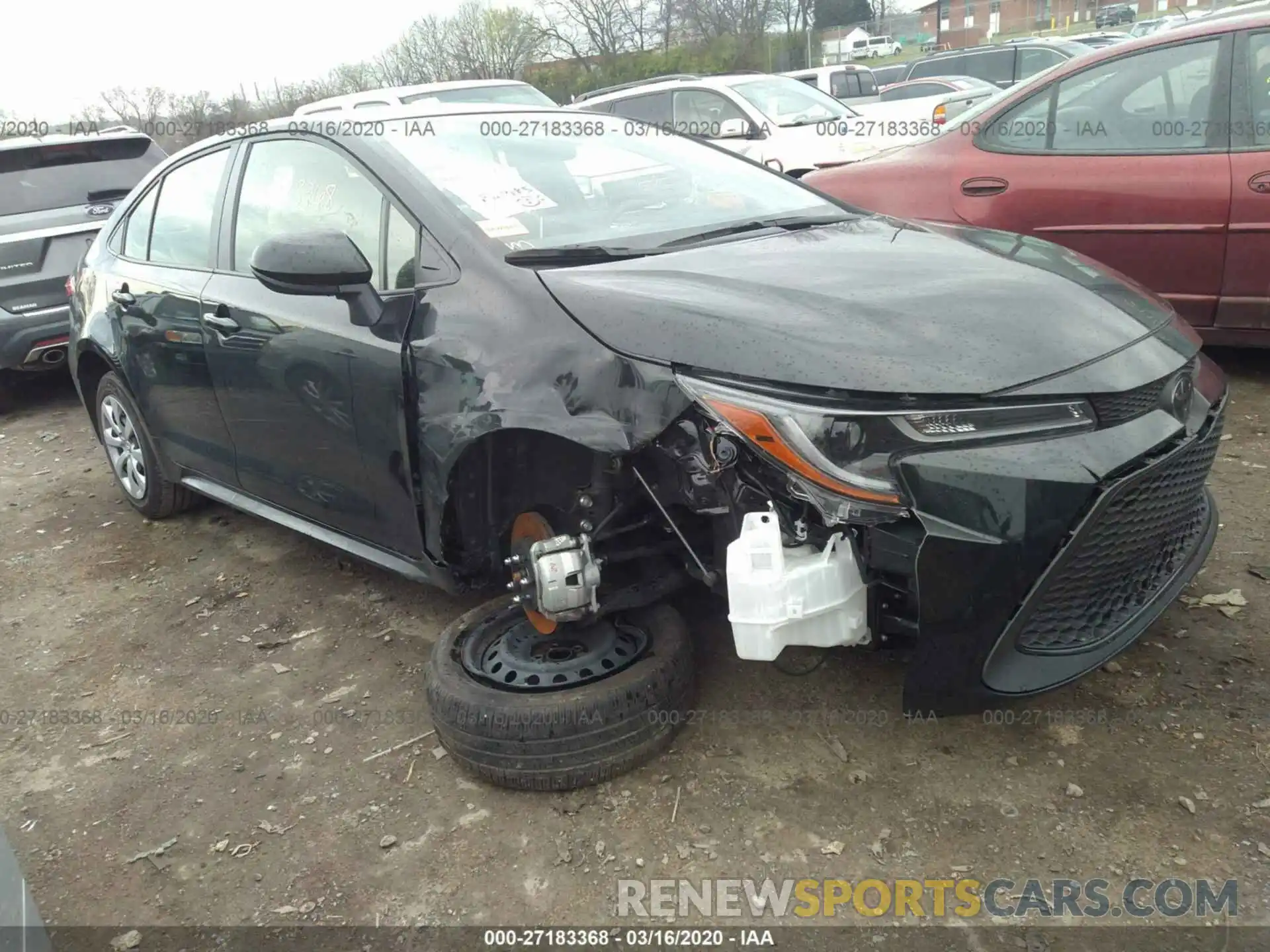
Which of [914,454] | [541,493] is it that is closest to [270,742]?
[541,493]

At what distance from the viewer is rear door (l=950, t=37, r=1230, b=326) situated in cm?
422

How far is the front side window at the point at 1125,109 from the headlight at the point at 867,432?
3.07m

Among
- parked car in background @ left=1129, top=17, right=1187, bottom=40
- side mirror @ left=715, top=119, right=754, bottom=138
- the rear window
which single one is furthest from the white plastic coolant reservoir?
side mirror @ left=715, top=119, right=754, bottom=138

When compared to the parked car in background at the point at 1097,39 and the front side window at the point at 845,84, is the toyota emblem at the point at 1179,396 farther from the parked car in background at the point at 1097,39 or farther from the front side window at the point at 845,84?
the parked car in background at the point at 1097,39

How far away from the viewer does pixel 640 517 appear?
2.56 m

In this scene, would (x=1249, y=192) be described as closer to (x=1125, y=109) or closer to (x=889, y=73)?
(x=1125, y=109)

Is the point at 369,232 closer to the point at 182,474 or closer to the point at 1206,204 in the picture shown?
the point at 182,474

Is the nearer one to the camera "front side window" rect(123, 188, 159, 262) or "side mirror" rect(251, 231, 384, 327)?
"side mirror" rect(251, 231, 384, 327)

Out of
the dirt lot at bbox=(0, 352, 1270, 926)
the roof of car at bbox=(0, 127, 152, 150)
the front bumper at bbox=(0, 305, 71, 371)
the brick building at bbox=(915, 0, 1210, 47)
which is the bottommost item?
the dirt lot at bbox=(0, 352, 1270, 926)

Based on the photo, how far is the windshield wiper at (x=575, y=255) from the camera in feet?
8.24

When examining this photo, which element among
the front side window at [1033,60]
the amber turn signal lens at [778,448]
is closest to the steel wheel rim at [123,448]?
the amber turn signal lens at [778,448]

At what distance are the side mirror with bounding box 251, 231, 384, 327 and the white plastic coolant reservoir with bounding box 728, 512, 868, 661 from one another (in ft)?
4.23

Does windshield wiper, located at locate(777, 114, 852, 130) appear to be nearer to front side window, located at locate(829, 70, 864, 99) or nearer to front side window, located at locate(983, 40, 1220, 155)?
front side window, located at locate(983, 40, 1220, 155)

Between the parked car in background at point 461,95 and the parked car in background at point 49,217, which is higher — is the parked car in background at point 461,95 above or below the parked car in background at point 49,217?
above
